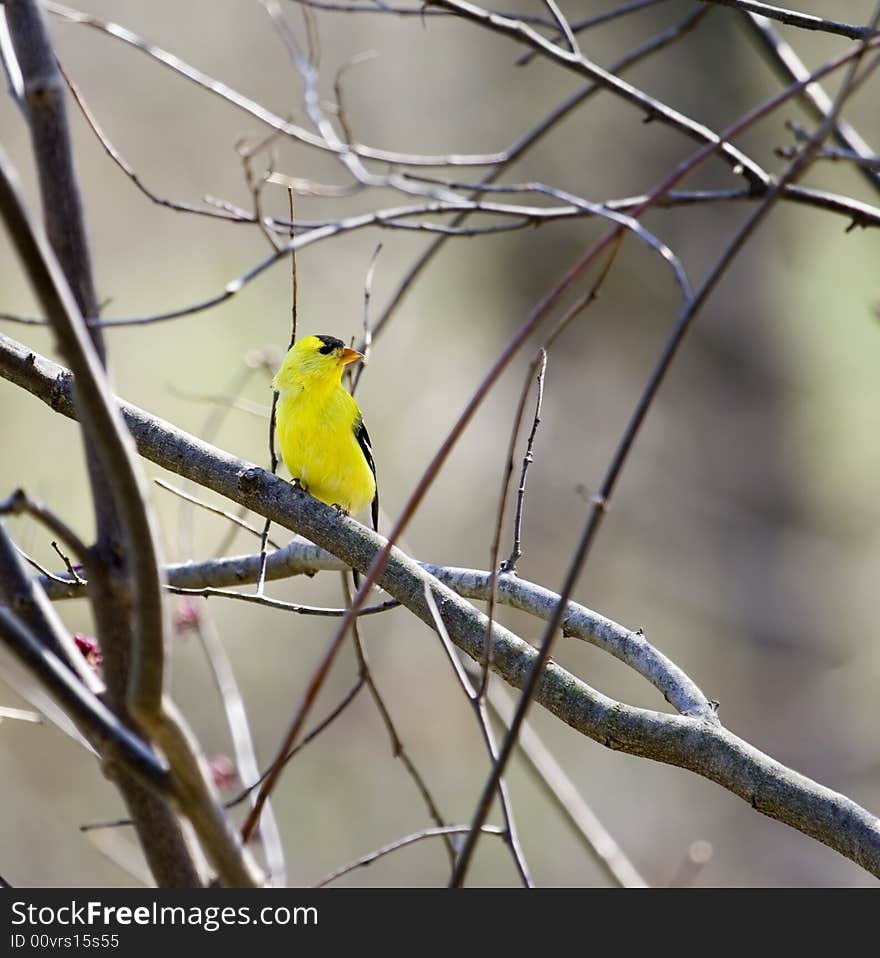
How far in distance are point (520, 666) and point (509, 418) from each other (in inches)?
337

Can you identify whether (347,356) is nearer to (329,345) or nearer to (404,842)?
(329,345)

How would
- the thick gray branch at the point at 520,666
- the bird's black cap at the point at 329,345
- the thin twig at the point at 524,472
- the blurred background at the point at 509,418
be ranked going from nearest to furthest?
1. the thick gray branch at the point at 520,666
2. the thin twig at the point at 524,472
3. the bird's black cap at the point at 329,345
4. the blurred background at the point at 509,418

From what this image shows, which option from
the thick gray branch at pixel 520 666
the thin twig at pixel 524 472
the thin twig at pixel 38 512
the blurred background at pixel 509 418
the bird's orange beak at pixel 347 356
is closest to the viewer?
the thin twig at pixel 38 512

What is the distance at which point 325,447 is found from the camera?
3.89 meters

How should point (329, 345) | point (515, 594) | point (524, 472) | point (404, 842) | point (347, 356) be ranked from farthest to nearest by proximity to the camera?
point (329, 345), point (347, 356), point (515, 594), point (524, 472), point (404, 842)

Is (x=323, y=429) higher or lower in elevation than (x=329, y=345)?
lower

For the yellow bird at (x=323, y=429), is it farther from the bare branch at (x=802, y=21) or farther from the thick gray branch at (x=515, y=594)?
the bare branch at (x=802, y=21)

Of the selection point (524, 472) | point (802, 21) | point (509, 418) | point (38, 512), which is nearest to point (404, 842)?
point (524, 472)

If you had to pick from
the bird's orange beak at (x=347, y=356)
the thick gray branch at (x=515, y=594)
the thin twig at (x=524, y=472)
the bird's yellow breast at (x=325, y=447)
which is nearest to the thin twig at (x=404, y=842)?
the thick gray branch at (x=515, y=594)

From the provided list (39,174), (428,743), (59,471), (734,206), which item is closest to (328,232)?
(39,174)

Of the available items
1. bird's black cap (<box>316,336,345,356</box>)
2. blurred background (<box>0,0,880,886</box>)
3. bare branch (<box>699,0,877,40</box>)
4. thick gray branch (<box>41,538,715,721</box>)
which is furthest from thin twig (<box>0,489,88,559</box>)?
blurred background (<box>0,0,880,886</box>)

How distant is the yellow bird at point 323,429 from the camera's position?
12.8 feet

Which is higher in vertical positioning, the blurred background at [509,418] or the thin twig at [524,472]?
the blurred background at [509,418]
